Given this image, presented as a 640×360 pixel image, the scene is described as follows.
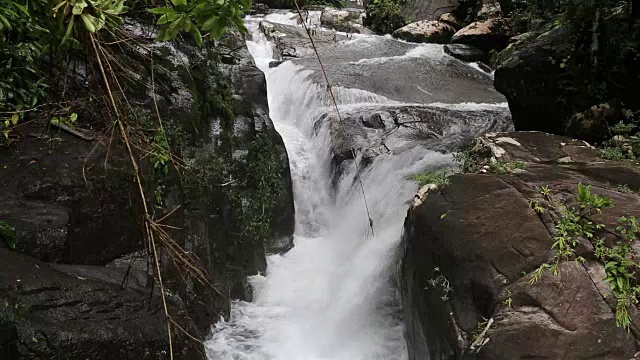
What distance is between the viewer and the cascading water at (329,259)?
5645 mm

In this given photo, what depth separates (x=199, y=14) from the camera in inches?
69.7

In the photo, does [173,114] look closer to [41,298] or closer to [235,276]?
[235,276]

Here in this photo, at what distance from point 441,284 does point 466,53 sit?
12.1 meters

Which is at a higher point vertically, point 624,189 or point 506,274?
point 624,189

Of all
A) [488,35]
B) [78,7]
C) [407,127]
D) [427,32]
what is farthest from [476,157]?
[427,32]

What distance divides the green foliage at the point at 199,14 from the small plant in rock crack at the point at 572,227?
2835 millimetres

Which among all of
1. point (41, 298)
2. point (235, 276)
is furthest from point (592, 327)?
point (235, 276)

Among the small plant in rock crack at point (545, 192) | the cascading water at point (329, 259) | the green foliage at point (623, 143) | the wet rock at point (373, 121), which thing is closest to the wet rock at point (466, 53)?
the cascading water at point (329, 259)

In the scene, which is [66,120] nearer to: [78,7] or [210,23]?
[210,23]

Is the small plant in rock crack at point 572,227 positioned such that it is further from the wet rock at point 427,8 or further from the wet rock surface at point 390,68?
the wet rock at point 427,8

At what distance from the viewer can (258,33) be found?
16500mm

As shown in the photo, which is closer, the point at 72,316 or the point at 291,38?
the point at 72,316

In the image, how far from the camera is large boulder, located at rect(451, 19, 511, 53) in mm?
14766

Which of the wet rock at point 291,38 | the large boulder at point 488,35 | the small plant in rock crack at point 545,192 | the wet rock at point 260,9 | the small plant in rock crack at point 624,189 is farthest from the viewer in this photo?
the wet rock at point 260,9
